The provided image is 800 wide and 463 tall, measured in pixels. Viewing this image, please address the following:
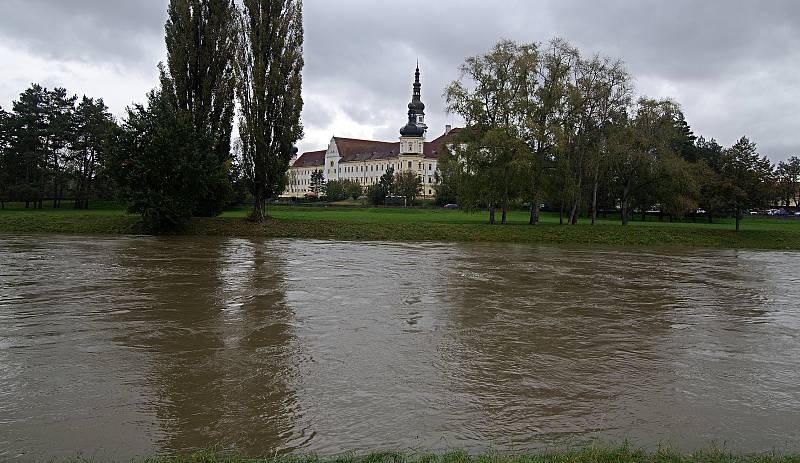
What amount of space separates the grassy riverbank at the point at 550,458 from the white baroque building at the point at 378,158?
126 meters

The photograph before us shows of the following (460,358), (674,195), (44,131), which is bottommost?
(460,358)

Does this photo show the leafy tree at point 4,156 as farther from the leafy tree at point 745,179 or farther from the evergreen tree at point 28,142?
the leafy tree at point 745,179

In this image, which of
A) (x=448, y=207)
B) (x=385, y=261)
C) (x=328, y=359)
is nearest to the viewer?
(x=328, y=359)

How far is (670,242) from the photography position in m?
38.5

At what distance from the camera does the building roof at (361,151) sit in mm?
156250

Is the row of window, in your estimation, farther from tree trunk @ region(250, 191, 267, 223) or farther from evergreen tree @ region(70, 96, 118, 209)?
tree trunk @ region(250, 191, 267, 223)

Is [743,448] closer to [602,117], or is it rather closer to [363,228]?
[363,228]

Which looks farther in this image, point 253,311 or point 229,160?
point 229,160

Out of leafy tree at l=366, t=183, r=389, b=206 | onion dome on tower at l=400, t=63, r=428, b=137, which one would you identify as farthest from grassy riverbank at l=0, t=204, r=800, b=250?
onion dome on tower at l=400, t=63, r=428, b=137

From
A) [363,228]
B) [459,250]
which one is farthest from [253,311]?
[363,228]

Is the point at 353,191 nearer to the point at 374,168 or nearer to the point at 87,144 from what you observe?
the point at 374,168

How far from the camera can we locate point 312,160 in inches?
7234

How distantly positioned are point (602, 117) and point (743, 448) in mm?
41631

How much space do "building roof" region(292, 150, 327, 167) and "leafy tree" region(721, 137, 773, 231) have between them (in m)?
144
